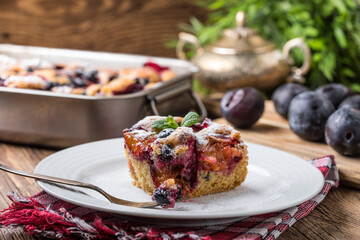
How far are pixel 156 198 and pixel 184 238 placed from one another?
15 cm

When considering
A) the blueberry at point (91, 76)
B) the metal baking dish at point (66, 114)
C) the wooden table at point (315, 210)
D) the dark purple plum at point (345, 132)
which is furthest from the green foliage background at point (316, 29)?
the metal baking dish at point (66, 114)

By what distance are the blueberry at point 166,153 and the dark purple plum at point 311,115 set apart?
80 cm

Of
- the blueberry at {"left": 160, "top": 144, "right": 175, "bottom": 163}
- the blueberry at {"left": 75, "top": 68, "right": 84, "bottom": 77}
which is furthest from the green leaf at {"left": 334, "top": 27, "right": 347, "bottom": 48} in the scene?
the blueberry at {"left": 160, "top": 144, "right": 175, "bottom": 163}

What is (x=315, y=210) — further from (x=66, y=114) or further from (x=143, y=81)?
(x=143, y=81)

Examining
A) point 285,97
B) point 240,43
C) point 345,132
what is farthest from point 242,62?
point 345,132

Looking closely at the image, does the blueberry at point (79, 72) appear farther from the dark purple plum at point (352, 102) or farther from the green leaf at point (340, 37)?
the green leaf at point (340, 37)

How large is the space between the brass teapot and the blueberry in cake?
1.29 metres

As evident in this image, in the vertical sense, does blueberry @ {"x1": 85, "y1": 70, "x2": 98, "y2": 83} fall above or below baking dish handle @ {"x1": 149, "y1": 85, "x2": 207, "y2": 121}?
above

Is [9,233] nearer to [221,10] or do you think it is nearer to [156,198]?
[156,198]

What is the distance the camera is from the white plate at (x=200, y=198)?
46.2 inches

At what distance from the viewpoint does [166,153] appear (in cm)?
134

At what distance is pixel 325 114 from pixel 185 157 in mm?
807

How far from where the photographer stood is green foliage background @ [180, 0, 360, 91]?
2959 millimetres

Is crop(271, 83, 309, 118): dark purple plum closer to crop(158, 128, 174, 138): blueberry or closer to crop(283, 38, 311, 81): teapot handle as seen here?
crop(283, 38, 311, 81): teapot handle
